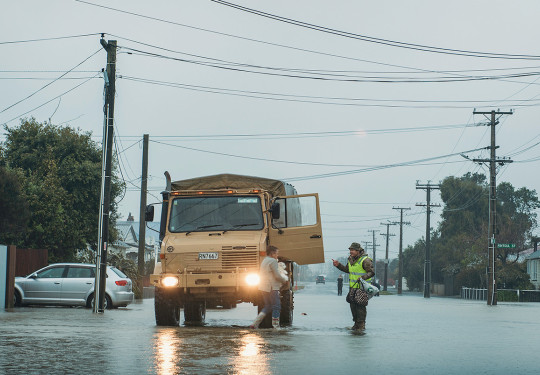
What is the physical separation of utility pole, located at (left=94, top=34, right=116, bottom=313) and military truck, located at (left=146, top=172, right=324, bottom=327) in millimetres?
5707

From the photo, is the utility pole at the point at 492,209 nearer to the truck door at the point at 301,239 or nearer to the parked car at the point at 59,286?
the parked car at the point at 59,286

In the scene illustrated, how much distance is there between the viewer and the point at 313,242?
20047 mm

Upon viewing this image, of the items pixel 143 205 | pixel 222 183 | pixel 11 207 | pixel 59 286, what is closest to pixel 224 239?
pixel 222 183

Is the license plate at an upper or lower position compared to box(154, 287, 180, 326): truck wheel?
upper

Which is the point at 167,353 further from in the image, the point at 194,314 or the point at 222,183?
the point at 194,314

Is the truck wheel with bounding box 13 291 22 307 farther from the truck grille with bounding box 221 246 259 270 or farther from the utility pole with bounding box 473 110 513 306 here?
the utility pole with bounding box 473 110 513 306

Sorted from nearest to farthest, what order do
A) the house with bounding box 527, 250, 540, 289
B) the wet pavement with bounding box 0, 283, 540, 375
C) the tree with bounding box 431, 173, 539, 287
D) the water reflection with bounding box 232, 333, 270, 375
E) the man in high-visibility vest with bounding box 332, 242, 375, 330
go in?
1. the water reflection with bounding box 232, 333, 270, 375
2. the wet pavement with bounding box 0, 283, 540, 375
3. the man in high-visibility vest with bounding box 332, 242, 375, 330
4. the tree with bounding box 431, 173, 539, 287
5. the house with bounding box 527, 250, 540, 289

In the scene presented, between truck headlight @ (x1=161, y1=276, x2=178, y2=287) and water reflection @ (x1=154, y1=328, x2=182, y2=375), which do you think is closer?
water reflection @ (x1=154, y1=328, x2=182, y2=375)

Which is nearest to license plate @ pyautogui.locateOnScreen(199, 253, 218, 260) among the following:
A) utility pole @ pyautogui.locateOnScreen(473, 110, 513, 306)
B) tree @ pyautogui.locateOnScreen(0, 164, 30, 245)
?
tree @ pyautogui.locateOnScreen(0, 164, 30, 245)

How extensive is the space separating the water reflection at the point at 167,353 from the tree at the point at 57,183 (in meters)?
23.4

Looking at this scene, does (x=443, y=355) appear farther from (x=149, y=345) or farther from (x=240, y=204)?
(x=240, y=204)

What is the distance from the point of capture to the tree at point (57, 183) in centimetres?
3969

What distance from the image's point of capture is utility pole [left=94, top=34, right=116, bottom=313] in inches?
1019

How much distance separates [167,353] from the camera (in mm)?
12859
